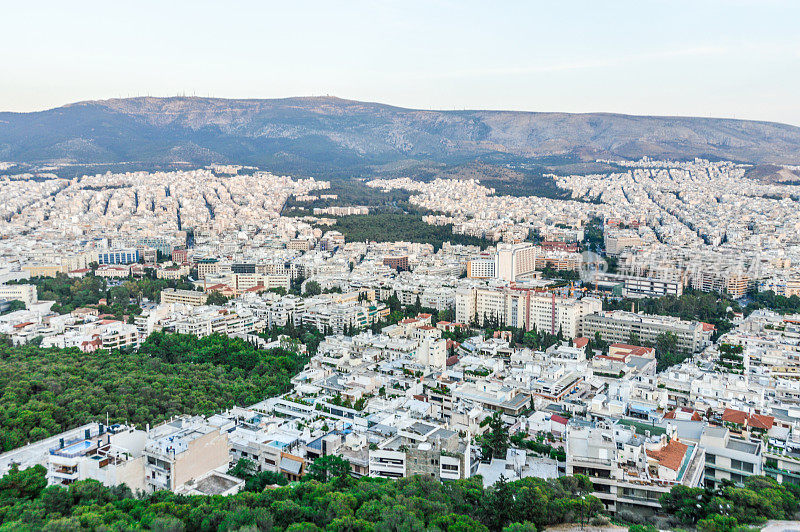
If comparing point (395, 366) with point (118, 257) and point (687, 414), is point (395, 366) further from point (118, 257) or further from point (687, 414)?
point (118, 257)

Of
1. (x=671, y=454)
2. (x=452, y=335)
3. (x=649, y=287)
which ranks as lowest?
(x=452, y=335)

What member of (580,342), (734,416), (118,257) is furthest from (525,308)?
(118,257)

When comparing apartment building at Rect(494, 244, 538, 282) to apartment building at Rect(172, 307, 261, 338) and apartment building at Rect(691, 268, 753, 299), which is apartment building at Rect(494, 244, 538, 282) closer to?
apartment building at Rect(691, 268, 753, 299)

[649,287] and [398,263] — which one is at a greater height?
[398,263]

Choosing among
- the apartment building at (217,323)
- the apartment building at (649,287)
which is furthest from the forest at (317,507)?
the apartment building at (649,287)

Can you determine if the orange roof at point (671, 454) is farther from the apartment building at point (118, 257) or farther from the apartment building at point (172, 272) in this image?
the apartment building at point (118, 257)

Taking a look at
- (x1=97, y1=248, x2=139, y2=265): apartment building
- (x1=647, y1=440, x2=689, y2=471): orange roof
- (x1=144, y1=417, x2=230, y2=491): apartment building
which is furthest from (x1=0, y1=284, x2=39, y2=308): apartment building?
(x1=647, y1=440, x2=689, y2=471): orange roof
